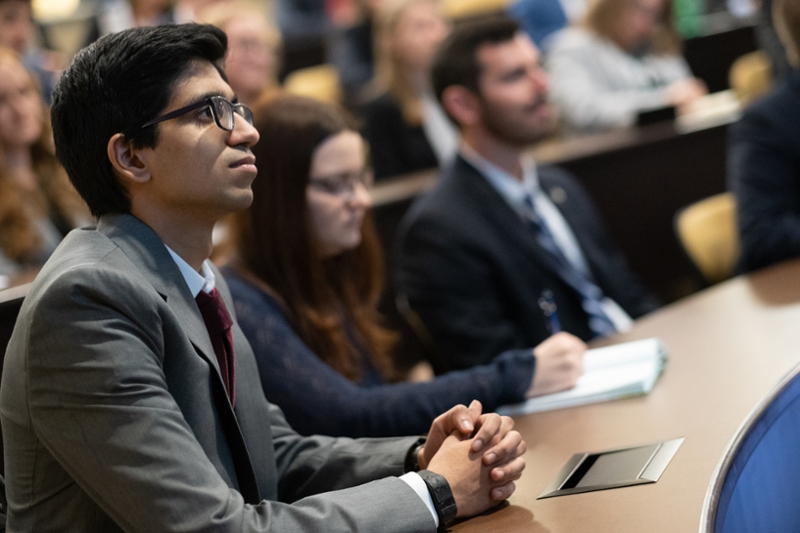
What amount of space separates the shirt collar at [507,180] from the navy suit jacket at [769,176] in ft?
1.97

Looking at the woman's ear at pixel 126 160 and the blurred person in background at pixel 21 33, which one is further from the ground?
→ the blurred person in background at pixel 21 33

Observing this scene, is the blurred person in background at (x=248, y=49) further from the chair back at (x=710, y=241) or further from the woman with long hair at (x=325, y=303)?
the woman with long hair at (x=325, y=303)

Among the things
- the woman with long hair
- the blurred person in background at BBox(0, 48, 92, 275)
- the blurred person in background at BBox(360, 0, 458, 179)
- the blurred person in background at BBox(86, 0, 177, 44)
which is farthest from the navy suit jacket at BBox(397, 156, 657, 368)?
the blurred person in background at BBox(86, 0, 177, 44)

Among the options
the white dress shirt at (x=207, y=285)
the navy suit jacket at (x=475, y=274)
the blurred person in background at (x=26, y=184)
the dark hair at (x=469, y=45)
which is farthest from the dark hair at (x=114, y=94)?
the blurred person in background at (x=26, y=184)

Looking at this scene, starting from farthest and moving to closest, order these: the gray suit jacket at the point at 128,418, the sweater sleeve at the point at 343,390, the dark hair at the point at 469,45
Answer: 1. the dark hair at the point at 469,45
2. the sweater sleeve at the point at 343,390
3. the gray suit jacket at the point at 128,418

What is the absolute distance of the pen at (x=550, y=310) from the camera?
95.3 inches

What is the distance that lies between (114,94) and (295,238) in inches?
30.6

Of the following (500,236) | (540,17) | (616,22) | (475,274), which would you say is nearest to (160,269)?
(475,274)

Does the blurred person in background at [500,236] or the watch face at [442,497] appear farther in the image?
the blurred person in background at [500,236]

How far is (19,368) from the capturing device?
45.7 inches

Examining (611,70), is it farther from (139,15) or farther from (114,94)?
(114,94)

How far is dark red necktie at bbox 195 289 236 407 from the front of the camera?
4.44 feet

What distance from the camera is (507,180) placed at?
276 centimetres

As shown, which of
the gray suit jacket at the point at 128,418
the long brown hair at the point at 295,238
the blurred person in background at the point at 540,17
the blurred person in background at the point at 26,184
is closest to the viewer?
the gray suit jacket at the point at 128,418
